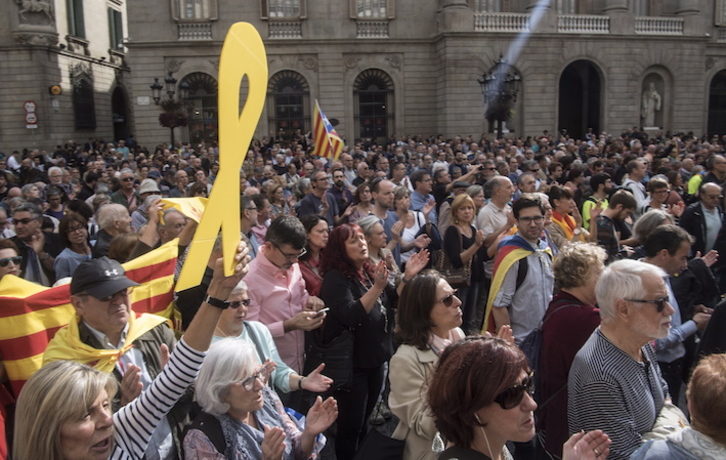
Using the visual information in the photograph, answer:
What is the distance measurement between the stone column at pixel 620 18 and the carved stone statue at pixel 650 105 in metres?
2.96

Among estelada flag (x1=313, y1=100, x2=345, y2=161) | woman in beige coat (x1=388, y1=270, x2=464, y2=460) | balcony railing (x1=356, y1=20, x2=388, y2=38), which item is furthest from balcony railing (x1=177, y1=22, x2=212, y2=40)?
woman in beige coat (x1=388, y1=270, x2=464, y2=460)

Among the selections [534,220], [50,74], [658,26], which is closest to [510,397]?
[534,220]

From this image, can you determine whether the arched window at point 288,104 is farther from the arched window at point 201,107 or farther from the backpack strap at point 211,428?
the backpack strap at point 211,428

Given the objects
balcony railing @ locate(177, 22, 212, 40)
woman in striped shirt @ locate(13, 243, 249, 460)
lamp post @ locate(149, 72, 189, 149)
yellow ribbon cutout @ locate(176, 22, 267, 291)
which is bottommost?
woman in striped shirt @ locate(13, 243, 249, 460)

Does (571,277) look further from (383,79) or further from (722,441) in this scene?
(383,79)

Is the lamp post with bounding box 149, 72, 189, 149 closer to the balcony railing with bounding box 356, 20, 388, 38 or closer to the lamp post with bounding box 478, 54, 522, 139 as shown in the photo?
the balcony railing with bounding box 356, 20, 388, 38

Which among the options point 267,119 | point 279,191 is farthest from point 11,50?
point 279,191

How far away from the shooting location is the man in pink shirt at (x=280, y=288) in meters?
4.19

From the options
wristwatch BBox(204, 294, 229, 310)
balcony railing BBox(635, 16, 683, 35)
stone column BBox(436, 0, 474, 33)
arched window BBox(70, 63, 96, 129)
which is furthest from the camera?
arched window BBox(70, 63, 96, 129)

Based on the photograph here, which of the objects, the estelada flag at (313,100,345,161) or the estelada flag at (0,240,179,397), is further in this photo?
the estelada flag at (313,100,345,161)

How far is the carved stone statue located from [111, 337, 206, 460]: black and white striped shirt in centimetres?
3057

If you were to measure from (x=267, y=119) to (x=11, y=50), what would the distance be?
12103 millimetres

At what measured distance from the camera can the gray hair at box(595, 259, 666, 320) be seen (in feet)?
9.55

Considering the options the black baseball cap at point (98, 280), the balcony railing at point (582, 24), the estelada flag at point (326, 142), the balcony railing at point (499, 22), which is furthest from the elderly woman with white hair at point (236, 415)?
the balcony railing at point (582, 24)
